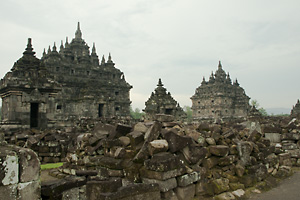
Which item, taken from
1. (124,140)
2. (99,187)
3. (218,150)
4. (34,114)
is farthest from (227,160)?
(34,114)

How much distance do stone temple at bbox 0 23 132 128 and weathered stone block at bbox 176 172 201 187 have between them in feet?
29.4

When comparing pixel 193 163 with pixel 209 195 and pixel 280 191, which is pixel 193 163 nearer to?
pixel 209 195

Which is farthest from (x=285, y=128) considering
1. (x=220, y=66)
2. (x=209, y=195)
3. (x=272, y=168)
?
(x=220, y=66)

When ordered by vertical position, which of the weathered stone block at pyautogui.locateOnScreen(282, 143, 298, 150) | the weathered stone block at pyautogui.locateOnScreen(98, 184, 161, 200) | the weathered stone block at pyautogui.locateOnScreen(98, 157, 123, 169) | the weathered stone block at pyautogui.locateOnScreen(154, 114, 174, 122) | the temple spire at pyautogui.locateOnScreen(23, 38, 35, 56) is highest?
the temple spire at pyautogui.locateOnScreen(23, 38, 35, 56)

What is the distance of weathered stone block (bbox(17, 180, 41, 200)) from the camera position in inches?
106

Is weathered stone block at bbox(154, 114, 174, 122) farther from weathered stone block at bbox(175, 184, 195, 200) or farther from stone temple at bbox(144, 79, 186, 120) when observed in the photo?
stone temple at bbox(144, 79, 186, 120)

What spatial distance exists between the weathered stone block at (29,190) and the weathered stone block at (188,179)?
7.93ft

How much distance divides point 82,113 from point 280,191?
24667mm

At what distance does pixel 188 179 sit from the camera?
4.44m

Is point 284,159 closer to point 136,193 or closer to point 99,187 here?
point 136,193

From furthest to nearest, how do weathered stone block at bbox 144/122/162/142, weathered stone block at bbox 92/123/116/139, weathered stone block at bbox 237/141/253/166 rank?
weathered stone block at bbox 237/141/253/166 < weathered stone block at bbox 92/123/116/139 < weathered stone block at bbox 144/122/162/142

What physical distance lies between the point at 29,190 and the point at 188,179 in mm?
2747

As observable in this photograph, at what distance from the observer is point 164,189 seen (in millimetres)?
3986

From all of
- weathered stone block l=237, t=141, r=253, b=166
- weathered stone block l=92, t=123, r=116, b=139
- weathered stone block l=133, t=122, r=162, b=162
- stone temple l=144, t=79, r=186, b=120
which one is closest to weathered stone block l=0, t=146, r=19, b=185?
weathered stone block l=133, t=122, r=162, b=162
